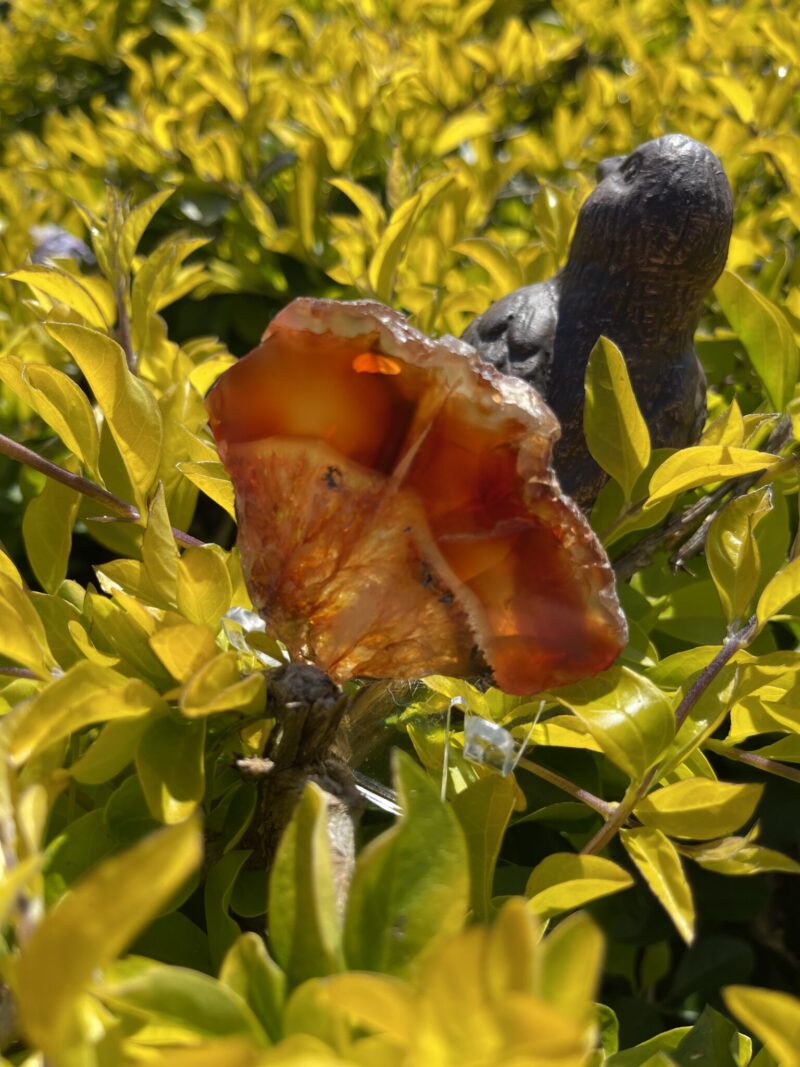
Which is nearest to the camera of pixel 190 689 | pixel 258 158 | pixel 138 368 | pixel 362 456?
pixel 190 689

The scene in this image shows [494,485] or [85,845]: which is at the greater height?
[494,485]

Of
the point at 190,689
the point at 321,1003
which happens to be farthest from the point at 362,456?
the point at 321,1003

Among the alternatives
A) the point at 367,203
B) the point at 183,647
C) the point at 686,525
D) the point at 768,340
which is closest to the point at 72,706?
the point at 183,647

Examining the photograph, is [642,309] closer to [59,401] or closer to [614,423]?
[614,423]

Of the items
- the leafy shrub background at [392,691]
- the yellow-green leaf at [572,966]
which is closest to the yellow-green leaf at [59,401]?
the leafy shrub background at [392,691]

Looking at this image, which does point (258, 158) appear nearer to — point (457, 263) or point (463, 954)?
point (457, 263)

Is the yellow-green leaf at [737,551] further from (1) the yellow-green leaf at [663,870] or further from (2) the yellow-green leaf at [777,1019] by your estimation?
(2) the yellow-green leaf at [777,1019]

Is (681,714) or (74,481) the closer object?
(681,714)
